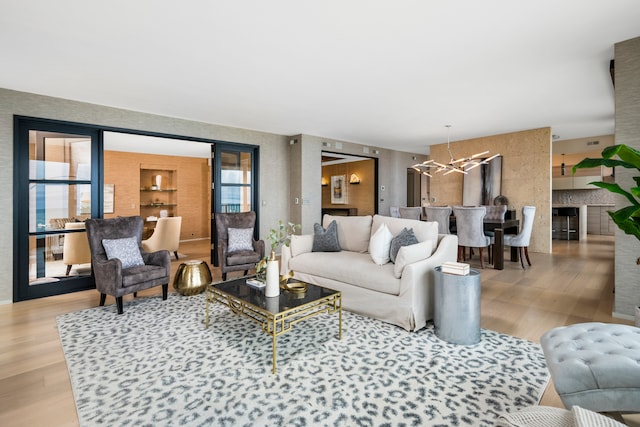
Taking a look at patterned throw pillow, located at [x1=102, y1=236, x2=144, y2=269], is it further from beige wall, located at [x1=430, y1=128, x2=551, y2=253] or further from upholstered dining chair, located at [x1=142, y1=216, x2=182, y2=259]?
beige wall, located at [x1=430, y1=128, x2=551, y2=253]

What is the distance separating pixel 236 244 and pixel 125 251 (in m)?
1.51

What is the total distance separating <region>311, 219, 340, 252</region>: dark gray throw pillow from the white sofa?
0.38 feet

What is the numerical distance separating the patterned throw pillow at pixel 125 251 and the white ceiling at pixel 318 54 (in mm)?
1899

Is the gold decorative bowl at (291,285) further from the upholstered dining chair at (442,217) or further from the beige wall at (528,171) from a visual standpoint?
the beige wall at (528,171)

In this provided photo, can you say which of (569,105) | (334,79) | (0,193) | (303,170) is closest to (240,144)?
(303,170)

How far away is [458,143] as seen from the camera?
26.1 ft

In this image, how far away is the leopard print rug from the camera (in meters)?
1.78

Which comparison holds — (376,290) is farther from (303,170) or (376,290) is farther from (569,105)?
(569,105)

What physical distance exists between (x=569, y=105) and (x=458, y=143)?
300 centimetres

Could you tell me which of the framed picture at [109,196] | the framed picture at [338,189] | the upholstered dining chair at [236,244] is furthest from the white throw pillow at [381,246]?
the framed picture at [109,196]

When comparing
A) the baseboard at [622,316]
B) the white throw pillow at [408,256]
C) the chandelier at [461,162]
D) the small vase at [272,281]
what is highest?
the chandelier at [461,162]

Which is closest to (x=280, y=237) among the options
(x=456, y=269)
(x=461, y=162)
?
(x=456, y=269)

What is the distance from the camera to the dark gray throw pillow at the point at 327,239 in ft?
13.6

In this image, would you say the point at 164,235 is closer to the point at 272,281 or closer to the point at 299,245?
the point at 299,245
